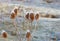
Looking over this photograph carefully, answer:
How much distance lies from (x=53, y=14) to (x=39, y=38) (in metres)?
1.62

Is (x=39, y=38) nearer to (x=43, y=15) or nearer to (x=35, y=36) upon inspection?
(x=35, y=36)

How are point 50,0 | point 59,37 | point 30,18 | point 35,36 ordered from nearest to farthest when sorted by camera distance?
point 30,18
point 59,37
point 35,36
point 50,0

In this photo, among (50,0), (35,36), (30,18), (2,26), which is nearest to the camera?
(30,18)

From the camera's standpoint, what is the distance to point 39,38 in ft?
7.34

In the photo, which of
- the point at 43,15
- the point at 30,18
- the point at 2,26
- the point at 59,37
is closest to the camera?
the point at 30,18

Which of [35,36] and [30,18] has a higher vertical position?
[30,18]

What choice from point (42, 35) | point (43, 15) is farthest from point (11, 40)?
point (43, 15)

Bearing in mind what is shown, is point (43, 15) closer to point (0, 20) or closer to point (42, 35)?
point (0, 20)

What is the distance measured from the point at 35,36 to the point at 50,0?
4.19 m

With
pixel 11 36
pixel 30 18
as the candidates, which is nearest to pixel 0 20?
pixel 11 36

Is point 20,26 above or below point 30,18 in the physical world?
below

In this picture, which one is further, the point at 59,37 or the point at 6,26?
the point at 6,26

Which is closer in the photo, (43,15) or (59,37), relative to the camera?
(59,37)

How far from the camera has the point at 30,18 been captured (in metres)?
1.39
